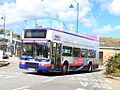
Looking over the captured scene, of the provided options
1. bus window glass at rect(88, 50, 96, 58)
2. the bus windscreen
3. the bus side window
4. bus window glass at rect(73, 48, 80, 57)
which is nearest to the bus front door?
the bus windscreen

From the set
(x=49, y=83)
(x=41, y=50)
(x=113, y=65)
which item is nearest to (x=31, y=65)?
(x=41, y=50)

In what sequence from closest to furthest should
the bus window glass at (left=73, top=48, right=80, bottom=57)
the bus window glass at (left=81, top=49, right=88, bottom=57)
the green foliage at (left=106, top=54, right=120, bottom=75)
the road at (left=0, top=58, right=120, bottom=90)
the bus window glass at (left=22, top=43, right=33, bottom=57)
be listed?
the road at (left=0, top=58, right=120, bottom=90) → the bus window glass at (left=22, top=43, right=33, bottom=57) → the bus window glass at (left=73, top=48, right=80, bottom=57) → the green foliage at (left=106, top=54, right=120, bottom=75) → the bus window glass at (left=81, top=49, right=88, bottom=57)

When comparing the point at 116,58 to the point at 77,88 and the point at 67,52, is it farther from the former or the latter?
the point at 77,88

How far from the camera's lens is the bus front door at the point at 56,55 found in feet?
76.4

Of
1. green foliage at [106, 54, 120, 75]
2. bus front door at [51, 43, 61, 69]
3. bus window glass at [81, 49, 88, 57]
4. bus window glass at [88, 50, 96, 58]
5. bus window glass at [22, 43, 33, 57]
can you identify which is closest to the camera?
bus front door at [51, 43, 61, 69]

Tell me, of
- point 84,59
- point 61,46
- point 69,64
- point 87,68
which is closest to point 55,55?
point 61,46

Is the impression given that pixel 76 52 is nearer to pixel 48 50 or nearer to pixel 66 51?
pixel 66 51

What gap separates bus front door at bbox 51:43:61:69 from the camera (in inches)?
917

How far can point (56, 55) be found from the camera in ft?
77.8

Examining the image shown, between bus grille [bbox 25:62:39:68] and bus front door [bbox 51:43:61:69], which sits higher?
bus front door [bbox 51:43:61:69]

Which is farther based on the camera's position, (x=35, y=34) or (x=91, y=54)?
(x=91, y=54)

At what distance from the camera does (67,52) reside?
84.2 feet

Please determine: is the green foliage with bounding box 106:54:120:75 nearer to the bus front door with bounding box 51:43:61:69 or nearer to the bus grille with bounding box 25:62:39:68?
the bus front door with bounding box 51:43:61:69

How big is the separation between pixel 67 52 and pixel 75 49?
1816 millimetres
